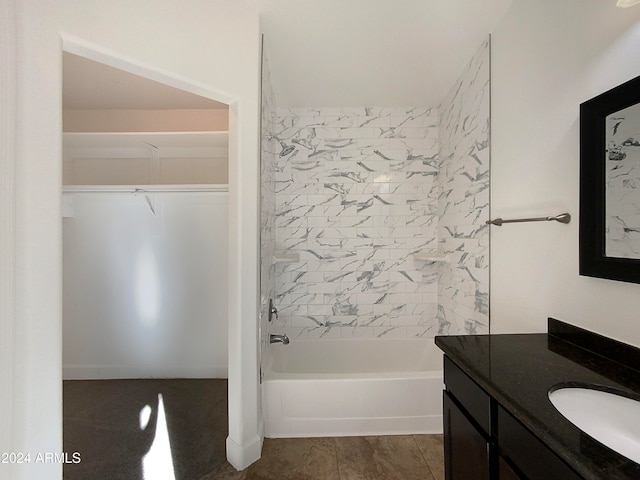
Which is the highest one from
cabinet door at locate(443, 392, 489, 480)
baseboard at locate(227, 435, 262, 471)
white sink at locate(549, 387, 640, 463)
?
white sink at locate(549, 387, 640, 463)

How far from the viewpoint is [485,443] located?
0.84 metres

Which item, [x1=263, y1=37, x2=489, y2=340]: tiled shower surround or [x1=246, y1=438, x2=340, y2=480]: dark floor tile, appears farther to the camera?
[x1=263, y1=37, x2=489, y2=340]: tiled shower surround

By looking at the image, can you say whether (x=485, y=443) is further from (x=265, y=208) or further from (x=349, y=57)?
(x=349, y=57)

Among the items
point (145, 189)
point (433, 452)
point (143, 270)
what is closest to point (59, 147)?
point (145, 189)

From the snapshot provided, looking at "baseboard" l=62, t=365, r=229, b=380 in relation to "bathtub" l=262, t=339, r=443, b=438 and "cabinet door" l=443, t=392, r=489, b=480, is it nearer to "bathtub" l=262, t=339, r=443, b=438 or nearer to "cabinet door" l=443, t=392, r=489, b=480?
"bathtub" l=262, t=339, r=443, b=438

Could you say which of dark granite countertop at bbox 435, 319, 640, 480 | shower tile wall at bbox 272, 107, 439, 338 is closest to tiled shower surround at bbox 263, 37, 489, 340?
shower tile wall at bbox 272, 107, 439, 338

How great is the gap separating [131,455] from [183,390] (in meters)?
0.71

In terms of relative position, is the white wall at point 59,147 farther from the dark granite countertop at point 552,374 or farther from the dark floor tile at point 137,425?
the dark granite countertop at point 552,374

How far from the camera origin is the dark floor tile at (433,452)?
Answer: 5.43ft

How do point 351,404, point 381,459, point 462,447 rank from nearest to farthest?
point 462,447 → point 381,459 → point 351,404

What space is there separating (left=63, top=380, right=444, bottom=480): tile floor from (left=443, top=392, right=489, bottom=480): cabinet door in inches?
30.2

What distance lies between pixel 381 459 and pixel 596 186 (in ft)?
6.09

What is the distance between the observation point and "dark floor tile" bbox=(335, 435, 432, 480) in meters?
1.63

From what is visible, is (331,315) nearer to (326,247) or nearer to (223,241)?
(326,247)
